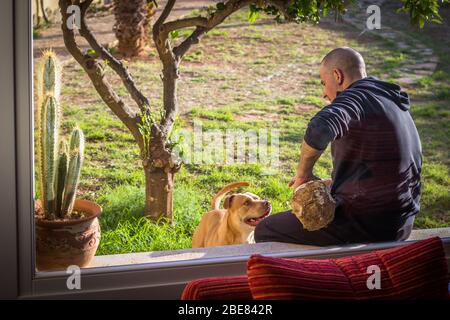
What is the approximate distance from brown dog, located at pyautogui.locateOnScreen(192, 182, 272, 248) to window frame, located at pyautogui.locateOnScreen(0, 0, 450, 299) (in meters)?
0.17

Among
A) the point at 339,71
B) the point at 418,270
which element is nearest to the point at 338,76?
the point at 339,71

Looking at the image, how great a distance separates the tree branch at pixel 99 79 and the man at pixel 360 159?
2.61 ft

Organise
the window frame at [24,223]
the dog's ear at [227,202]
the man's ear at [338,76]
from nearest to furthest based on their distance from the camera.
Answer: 1. the window frame at [24,223]
2. the dog's ear at [227,202]
3. the man's ear at [338,76]

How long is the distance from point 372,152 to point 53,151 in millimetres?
1461

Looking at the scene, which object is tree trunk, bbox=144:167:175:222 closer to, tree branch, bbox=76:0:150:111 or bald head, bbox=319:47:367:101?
tree branch, bbox=76:0:150:111

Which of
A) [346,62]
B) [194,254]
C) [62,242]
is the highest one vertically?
[346,62]

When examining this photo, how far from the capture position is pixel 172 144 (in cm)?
385

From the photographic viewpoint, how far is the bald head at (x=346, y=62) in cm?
380

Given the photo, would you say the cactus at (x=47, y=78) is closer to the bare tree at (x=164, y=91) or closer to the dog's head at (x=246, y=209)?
the bare tree at (x=164, y=91)

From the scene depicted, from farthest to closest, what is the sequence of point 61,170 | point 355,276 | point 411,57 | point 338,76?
point 411,57 → point 338,76 → point 61,170 → point 355,276

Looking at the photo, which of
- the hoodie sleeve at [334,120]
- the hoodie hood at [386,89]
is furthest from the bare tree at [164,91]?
the hoodie sleeve at [334,120]

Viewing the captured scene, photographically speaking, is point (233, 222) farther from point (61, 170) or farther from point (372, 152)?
point (61, 170)

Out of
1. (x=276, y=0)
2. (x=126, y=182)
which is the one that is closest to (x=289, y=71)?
(x=276, y=0)

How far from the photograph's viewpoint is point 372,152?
12.1 feet
